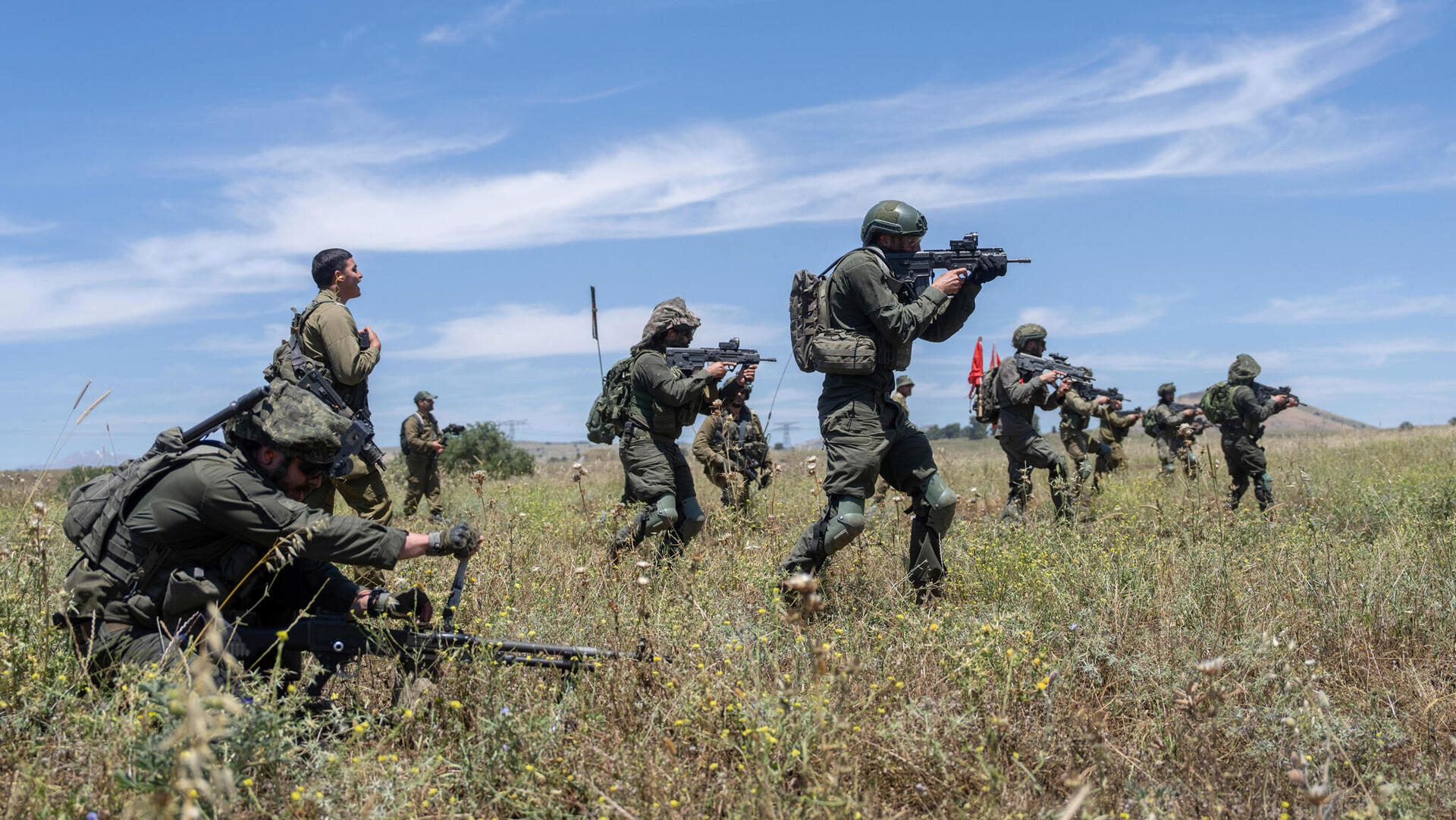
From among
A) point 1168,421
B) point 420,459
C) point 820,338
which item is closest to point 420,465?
point 420,459

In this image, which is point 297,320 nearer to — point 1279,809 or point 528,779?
point 528,779

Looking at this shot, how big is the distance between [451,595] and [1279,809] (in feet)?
9.22

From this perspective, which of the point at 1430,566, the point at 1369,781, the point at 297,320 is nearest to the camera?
the point at 1369,781

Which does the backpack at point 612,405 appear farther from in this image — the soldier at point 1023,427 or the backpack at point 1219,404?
the backpack at point 1219,404

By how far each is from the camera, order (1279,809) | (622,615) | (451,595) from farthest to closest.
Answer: (622,615) → (451,595) → (1279,809)

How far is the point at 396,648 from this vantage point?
3.56 meters

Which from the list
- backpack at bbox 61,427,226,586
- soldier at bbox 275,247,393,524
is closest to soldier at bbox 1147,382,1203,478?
soldier at bbox 275,247,393,524

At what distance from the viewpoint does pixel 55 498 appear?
1220cm

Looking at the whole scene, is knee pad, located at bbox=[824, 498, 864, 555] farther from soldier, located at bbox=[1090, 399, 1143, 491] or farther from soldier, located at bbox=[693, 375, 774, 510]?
soldier, located at bbox=[1090, 399, 1143, 491]

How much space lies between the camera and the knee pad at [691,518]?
6657 mm

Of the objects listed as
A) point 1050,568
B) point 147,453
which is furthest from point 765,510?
point 147,453

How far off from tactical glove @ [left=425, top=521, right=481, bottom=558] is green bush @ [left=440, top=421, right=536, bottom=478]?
1661 cm

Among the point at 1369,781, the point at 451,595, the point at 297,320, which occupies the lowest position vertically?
the point at 1369,781

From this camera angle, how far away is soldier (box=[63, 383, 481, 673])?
3371 mm
